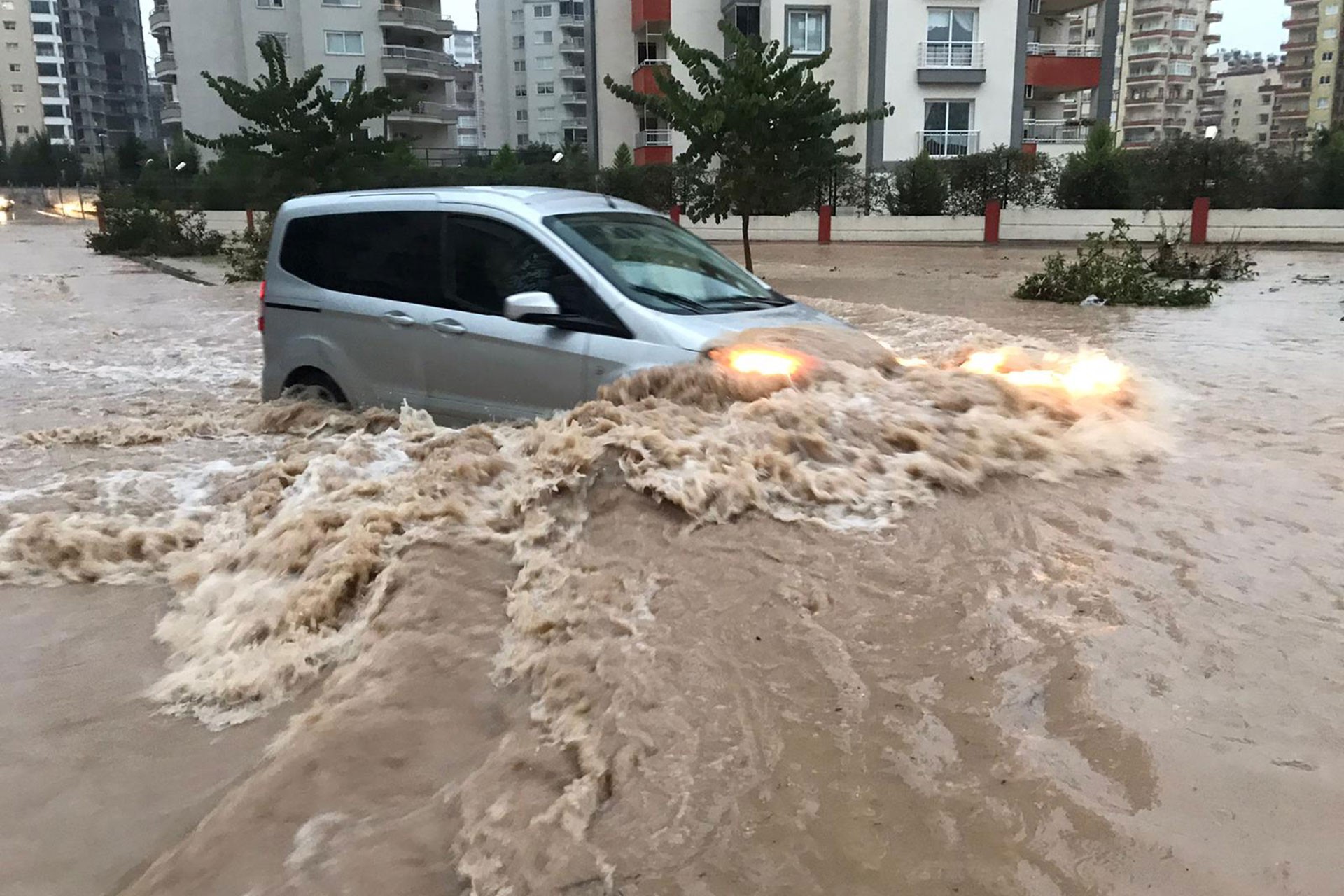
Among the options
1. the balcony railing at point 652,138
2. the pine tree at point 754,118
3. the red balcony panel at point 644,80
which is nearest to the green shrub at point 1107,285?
the pine tree at point 754,118

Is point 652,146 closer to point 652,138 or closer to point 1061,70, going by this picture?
point 652,138

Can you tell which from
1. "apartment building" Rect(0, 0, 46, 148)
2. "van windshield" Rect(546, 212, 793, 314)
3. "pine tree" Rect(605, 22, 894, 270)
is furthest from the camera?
"apartment building" Rect(0, 0, 46, 148)

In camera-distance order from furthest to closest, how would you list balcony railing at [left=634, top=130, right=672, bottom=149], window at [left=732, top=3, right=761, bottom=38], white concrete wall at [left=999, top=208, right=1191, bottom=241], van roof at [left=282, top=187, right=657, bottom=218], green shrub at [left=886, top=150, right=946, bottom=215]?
balcony railing at [left=634, top=130, right=672, bottom=149] < window at [left=732, top=3, right=761, bottom=38] < green shrub at [left=886, top=150, right=946, bottom=215] < white concrete wall at [left=999, top=208, right=1191, bottom=241] < van roof at [left=282, top=187, right=657, bottom=218]

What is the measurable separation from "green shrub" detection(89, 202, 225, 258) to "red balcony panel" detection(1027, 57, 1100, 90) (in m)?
27.6

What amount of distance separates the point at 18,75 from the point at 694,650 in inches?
4621

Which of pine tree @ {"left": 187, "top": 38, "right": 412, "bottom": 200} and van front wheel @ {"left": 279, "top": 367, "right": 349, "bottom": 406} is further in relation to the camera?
pine tree @ {"left": 187, "top": 38, "right": 412, "bottom": 200}

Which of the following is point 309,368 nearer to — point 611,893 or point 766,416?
point 766,416

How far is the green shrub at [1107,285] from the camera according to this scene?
47.9 feet

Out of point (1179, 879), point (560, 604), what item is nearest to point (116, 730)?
point (560, 604)

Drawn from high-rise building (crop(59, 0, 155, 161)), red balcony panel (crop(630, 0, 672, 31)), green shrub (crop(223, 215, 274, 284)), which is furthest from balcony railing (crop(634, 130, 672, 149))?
high-rise building (crop(59, 0, 155, 161))

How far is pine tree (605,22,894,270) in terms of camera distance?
18.1 m

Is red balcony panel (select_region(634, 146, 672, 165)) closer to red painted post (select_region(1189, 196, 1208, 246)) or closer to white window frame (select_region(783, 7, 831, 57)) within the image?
white window frame (select_region(783, 7, 831, 57))

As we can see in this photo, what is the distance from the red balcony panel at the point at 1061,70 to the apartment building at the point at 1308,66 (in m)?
Result: 66.3

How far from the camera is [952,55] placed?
123 feet
